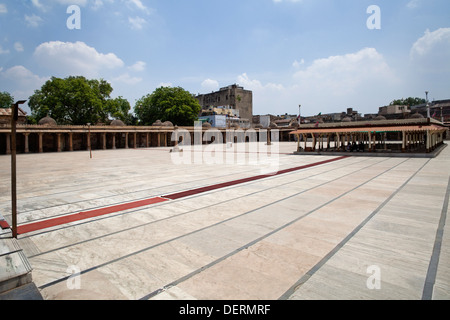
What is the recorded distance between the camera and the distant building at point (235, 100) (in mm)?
80875

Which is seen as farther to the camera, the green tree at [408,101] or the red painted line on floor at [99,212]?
the green tree at [408,101]

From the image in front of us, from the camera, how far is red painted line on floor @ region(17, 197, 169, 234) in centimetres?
A: 576

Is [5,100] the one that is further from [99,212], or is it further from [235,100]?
[99,212]

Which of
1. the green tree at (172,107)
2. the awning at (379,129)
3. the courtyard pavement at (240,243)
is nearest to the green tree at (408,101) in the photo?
the green tree at (172,107)

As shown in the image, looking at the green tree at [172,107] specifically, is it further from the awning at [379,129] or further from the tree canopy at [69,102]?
the awning at [379,129]

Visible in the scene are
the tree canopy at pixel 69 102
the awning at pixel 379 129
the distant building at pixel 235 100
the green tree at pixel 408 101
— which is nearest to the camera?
the awning at pixel 379 129

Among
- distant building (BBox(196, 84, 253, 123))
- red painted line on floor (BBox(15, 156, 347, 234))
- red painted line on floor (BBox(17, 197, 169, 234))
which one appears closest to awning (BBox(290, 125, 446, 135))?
red painted line on floor (BBox(15, 156, 347, 234))

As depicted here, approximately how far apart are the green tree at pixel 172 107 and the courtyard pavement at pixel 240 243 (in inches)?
1845

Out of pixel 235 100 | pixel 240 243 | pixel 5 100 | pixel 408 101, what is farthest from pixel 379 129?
pixel 408 101

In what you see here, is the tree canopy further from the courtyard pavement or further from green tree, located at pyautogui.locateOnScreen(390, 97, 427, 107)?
green tree, located at pyautogui.locateOnScreen(390, 97, 427, 107)

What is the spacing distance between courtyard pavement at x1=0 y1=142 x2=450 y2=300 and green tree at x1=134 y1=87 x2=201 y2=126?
46.9 metres

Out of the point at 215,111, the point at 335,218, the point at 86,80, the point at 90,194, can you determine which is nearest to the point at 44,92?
the point at 86,80
